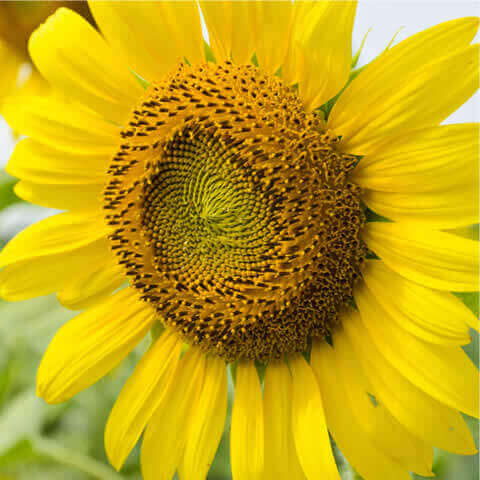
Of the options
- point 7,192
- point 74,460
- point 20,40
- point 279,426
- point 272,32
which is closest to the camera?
point 272,32

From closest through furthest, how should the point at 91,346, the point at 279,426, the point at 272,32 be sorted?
the point at 272,32
the point at 279,426
the point at 91,346

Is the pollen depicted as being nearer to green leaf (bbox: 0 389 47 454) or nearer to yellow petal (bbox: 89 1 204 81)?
yellow petal (bbox: 89 1 204 81)

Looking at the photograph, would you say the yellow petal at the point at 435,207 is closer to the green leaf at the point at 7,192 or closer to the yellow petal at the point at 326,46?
the yellow petal at the point at 326,46

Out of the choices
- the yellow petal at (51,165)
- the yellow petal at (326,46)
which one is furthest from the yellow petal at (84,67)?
the yellow petal at (326,46)

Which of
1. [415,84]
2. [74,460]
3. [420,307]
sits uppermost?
[415,84]

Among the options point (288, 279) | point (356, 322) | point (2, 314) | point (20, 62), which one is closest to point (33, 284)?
point (288, 279)

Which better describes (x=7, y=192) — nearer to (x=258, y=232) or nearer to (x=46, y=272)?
(x=46, y=272)

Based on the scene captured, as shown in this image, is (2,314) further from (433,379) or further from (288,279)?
(433,379)

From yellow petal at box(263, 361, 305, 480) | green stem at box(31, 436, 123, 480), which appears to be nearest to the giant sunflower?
yellow petal at box(263, 361, 305, 480)

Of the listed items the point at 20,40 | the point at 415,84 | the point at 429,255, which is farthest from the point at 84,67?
the point at 20,40
